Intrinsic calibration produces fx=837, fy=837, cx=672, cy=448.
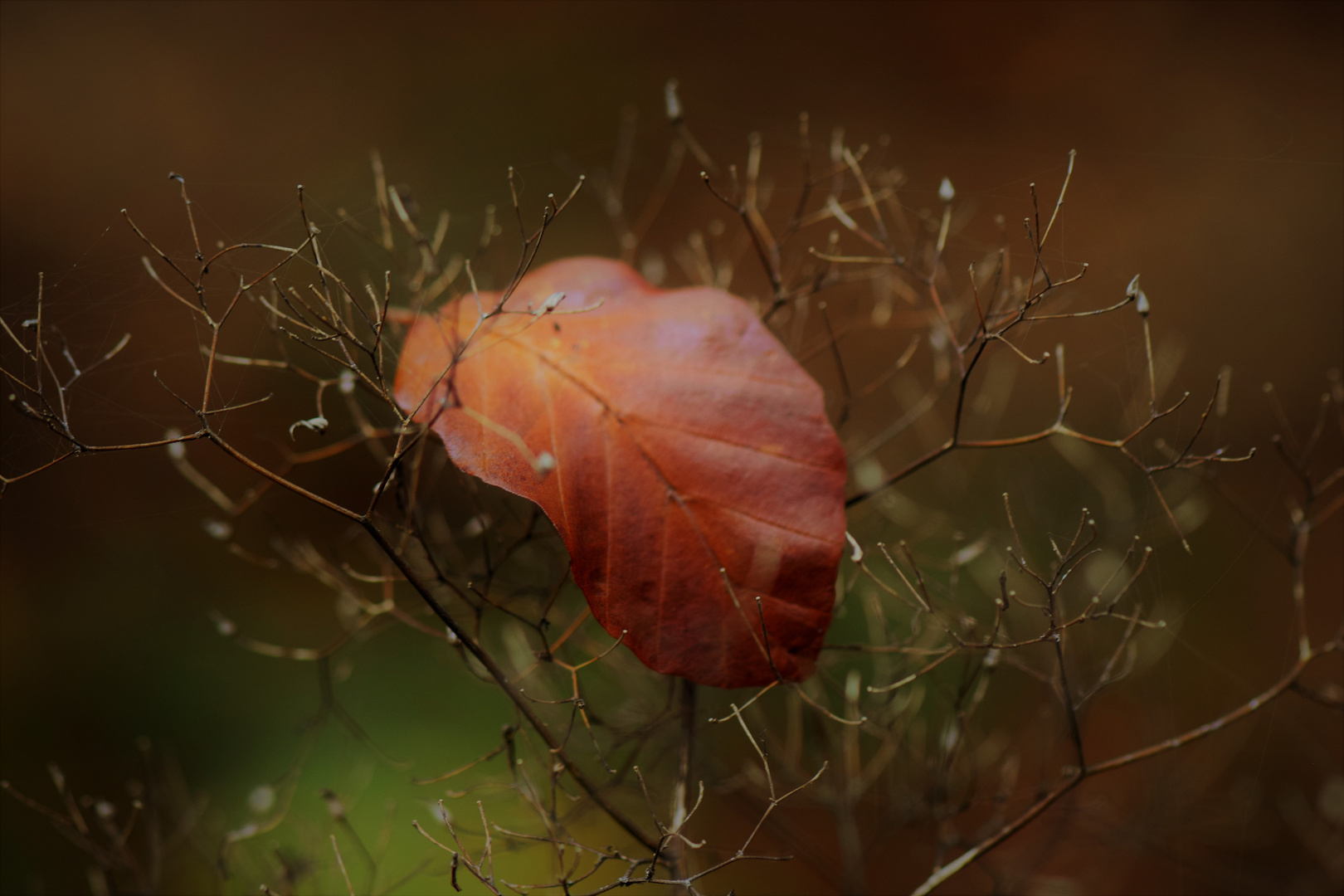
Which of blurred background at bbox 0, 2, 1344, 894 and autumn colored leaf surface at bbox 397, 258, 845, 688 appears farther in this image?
blurred background at bbox 0, 2, 1344, 894

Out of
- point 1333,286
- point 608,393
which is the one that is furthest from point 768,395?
point 1333,286

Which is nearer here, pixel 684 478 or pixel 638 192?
pixel 684 478

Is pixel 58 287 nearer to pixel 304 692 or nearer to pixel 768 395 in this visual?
pixel 768 395

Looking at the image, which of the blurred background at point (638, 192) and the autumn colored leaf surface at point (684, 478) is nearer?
the autumn colored leaf surface at point (684, 478)
